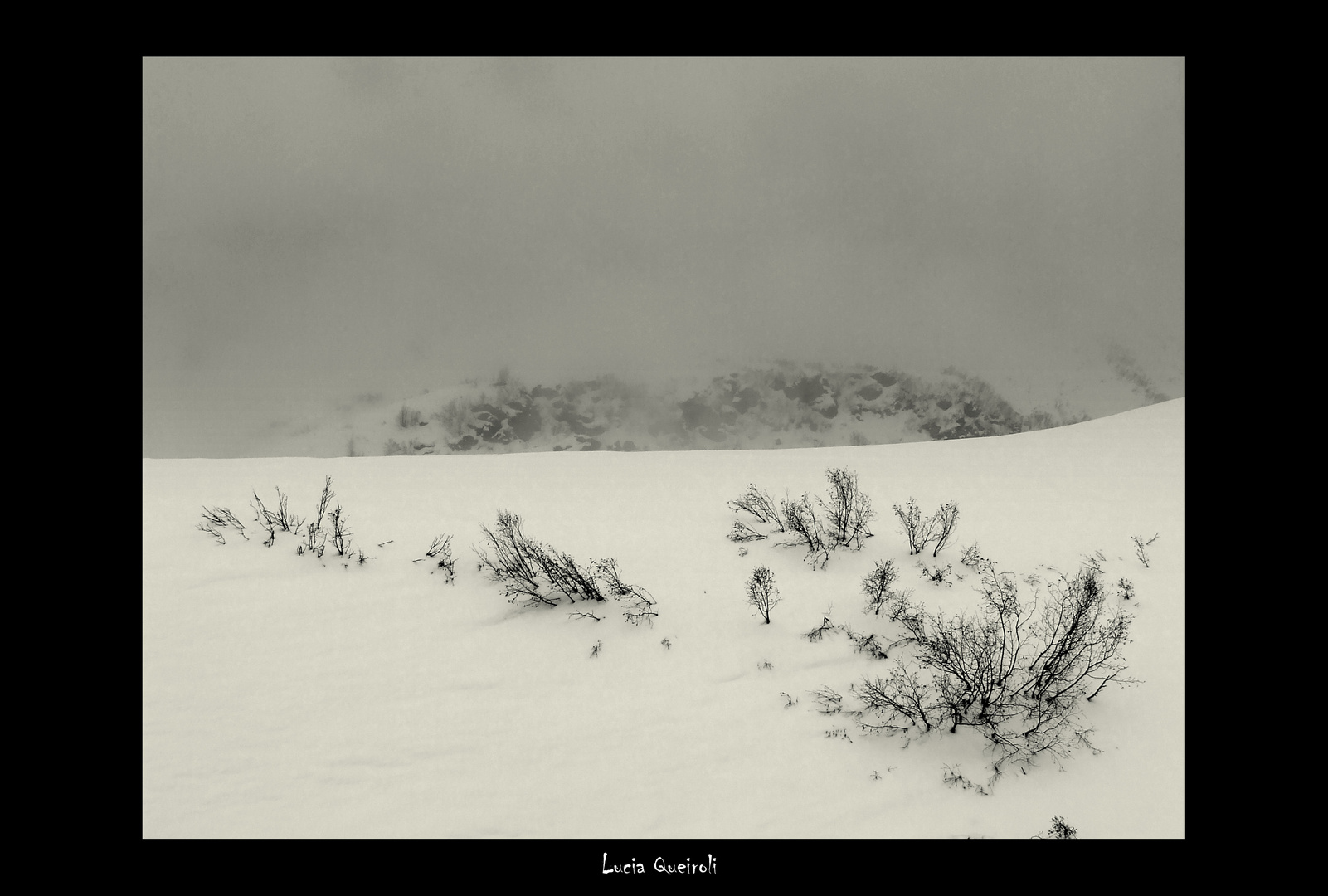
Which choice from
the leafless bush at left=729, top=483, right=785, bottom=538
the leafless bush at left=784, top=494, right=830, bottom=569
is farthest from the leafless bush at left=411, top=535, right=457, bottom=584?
the leafless bush at left=784, top=494, right=830, bottom=569

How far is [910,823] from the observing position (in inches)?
118

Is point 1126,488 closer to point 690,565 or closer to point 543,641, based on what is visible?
point 690,565

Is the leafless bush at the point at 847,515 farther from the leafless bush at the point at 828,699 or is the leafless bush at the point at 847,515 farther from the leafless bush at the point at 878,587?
the leafless bush at the point at 828,699

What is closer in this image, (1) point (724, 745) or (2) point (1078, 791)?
(2) point (1078, 791)

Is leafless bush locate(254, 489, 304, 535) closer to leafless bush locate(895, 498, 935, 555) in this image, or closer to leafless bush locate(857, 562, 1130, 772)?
leafless bush locate(857, 562, 1130, 772)

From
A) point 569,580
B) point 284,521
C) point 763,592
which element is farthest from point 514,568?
point 284,521

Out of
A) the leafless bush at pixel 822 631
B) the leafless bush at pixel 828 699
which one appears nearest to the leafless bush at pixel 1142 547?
the leafless bush at pixel 822 631

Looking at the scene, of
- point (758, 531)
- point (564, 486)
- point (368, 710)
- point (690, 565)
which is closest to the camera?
point (368, 710)

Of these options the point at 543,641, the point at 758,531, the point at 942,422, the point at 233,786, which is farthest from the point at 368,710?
the point at 942,422

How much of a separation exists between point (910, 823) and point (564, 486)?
583cm

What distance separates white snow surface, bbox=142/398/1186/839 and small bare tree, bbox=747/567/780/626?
136 mm

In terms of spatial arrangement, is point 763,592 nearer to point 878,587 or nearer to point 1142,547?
point 878,587

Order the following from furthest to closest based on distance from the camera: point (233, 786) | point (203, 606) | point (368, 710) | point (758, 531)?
1. point (758, 531)
2. point (203, 606)
3. point (368, 710)
4. point (233, 786)

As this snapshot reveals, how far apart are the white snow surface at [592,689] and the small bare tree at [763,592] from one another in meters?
0.14
